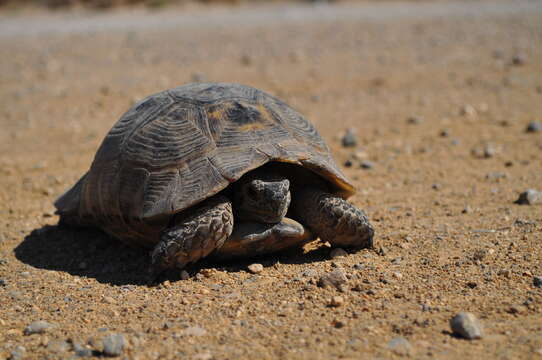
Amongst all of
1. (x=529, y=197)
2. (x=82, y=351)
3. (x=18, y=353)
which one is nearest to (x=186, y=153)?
(x=82, y=351)

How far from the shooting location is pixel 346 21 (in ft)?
55.2

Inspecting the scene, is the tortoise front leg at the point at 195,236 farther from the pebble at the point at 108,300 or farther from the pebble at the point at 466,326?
the pebble at the point at 466,326

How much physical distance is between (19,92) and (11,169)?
3.68 meters

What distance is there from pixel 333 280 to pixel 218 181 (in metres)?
1.01

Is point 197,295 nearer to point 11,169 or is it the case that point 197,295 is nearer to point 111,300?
point 111,300

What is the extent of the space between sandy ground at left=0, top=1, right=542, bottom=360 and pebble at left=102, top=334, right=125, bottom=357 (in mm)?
74

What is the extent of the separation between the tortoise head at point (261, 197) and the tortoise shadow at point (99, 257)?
40cm

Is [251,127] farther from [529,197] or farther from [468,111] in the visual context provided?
[468,111]

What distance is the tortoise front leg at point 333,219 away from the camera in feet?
13.9

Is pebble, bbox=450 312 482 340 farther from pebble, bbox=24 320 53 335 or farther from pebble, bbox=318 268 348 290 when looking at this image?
pebble, bbox=24 320 53 335

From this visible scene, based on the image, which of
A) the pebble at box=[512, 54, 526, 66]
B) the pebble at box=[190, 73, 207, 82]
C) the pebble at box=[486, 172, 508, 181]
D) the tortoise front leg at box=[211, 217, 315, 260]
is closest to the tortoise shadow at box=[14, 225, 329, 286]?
the tortoise front leg at box=[211, 217, 315, 260]

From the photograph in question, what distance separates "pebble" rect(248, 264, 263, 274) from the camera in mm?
4168

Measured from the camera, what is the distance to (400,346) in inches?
123

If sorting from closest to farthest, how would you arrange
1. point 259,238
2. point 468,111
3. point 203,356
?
point 203,356 < point 259,238 < point 468,111
